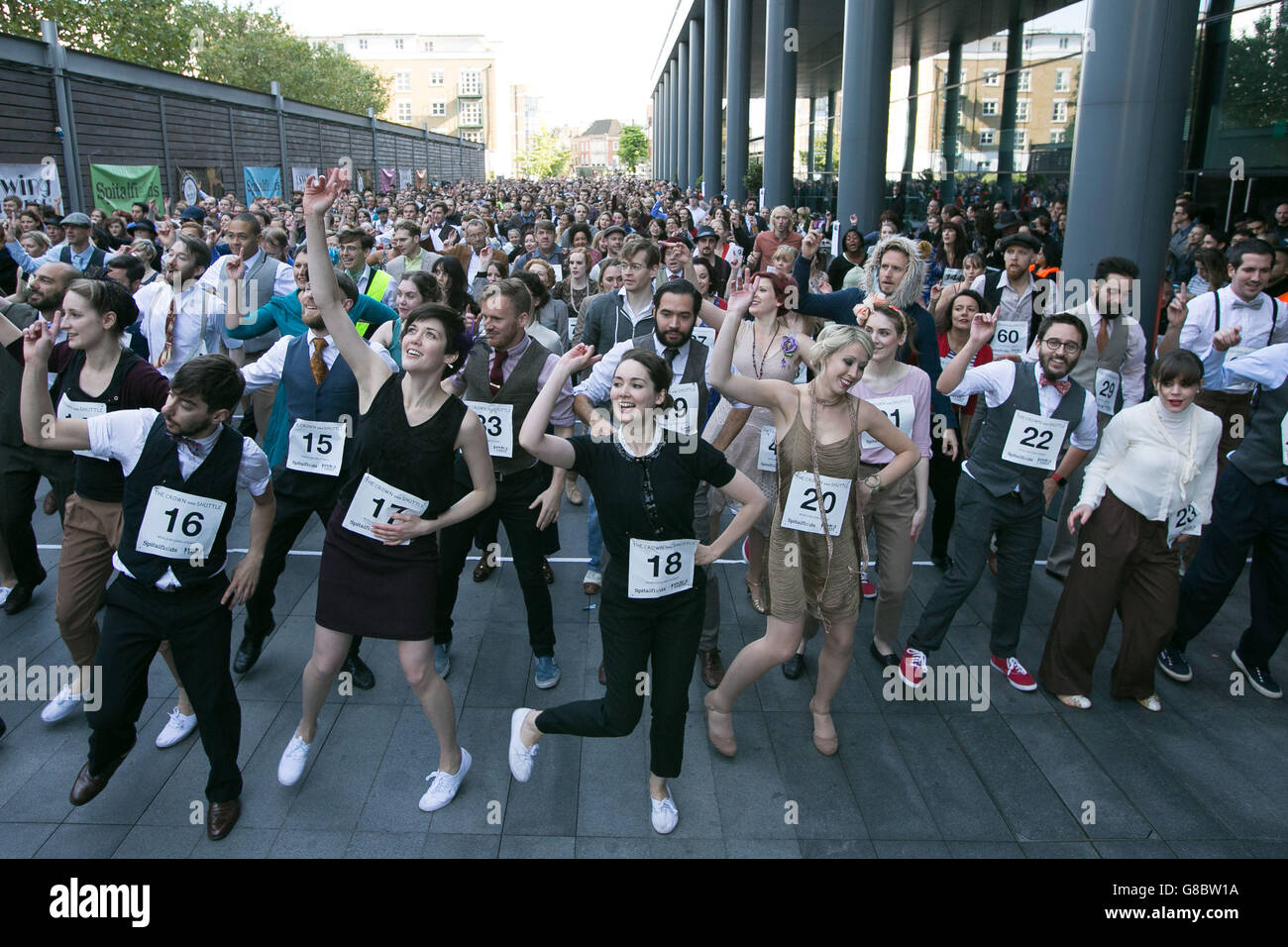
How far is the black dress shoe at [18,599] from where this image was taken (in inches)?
204

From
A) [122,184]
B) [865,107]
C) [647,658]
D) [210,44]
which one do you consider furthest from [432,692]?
[210,44]

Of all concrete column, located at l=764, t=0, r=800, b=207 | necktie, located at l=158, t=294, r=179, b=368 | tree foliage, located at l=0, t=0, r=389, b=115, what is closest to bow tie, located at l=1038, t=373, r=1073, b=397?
necktie, located at l=158, t=294, r=179, b=368

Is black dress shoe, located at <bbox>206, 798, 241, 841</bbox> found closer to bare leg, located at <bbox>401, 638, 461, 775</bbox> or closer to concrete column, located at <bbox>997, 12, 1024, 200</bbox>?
bare leg, located at <bbox>401, 638, 461, 775</bbox>

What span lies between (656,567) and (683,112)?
54225 millimetres

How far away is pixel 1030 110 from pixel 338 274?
53.9ft

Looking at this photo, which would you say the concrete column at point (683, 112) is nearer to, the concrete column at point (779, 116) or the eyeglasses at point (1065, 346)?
the concrete column at point (779, 116)

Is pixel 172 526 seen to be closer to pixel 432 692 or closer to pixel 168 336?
pixel 432 692

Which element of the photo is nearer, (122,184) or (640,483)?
(640,483)

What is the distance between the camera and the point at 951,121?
20.9 metres

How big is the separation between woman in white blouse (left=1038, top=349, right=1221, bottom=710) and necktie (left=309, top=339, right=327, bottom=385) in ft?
12.0

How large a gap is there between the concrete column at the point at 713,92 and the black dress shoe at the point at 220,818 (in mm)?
36842
